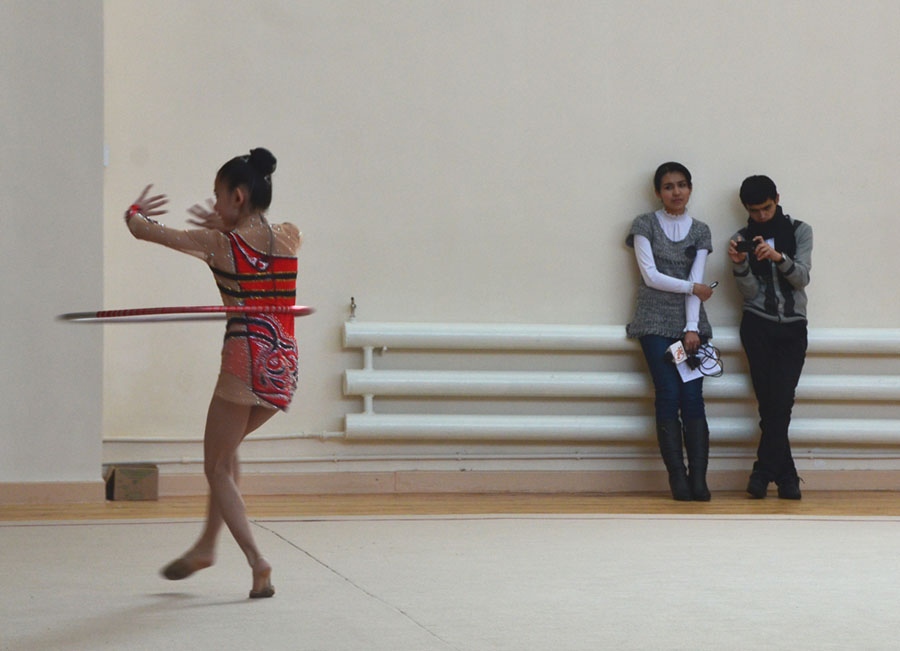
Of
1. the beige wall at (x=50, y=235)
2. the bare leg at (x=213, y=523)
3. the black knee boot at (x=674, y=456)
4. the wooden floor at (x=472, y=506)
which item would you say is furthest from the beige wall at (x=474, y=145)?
the bare leg at (x=213, y=523)

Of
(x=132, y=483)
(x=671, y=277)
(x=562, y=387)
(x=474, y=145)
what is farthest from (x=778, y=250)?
(x=132, y=483)

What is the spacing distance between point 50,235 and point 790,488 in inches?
143

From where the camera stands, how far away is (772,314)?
5.48 metres

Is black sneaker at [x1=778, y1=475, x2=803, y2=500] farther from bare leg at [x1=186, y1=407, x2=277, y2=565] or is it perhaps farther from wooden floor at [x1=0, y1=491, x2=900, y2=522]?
bare leg at [x1=186, y1=407, x2=277, y2=565]

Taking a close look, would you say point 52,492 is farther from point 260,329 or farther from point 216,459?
point 260,329

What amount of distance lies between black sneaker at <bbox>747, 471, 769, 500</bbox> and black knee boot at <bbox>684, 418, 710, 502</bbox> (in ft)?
0.73

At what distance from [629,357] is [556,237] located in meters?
0.72

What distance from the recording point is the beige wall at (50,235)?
15.9 ft

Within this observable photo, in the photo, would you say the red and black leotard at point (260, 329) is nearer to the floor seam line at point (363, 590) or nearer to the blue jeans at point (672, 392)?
the floor seam line at point (363, 590)

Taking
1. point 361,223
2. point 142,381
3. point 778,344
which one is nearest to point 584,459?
point 778,344

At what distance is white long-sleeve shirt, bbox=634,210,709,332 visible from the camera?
214 inches

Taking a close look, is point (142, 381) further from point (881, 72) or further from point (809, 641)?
point (881, 72)

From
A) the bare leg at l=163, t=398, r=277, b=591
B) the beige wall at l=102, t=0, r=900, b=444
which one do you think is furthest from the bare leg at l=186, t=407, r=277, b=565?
the beige wall at l=102, t=0, r=900, b=444

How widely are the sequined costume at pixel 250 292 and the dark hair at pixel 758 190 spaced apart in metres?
3.20
